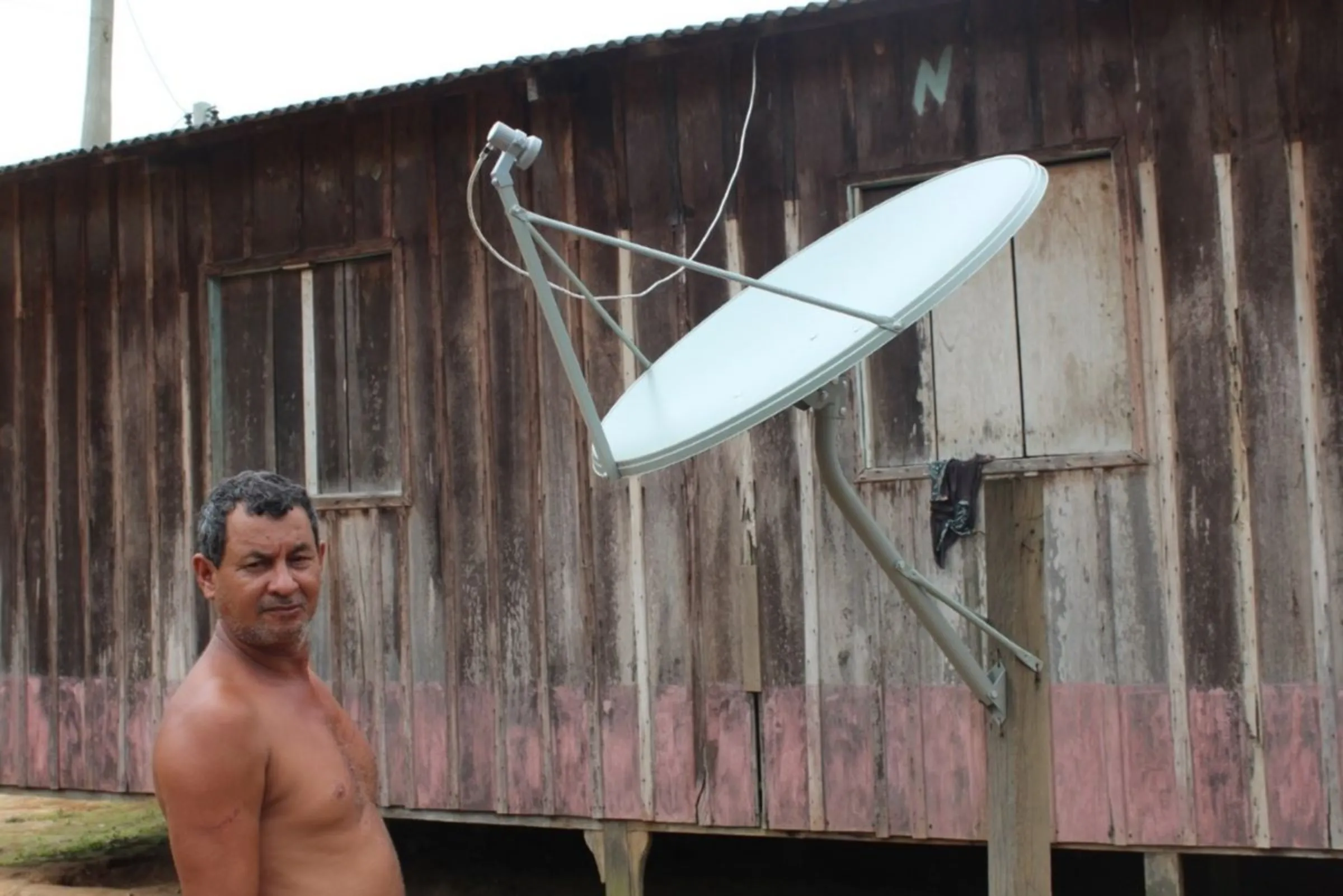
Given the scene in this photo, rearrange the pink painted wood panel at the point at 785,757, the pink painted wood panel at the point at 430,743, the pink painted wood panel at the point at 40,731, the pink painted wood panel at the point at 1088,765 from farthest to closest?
the pink painted wood panel at the point at 40,731
the pink painted wood panel at the point at 430,743
the pink painted wood panel at the point at 785,757
the pink painted wood panel at the point at 1088,765

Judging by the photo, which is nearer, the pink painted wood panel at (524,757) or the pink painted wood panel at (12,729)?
the pink painted wood panel at (524,757)

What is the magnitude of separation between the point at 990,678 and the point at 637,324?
142 inches

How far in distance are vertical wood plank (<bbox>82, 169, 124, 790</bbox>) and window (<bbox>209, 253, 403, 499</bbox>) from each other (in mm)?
773

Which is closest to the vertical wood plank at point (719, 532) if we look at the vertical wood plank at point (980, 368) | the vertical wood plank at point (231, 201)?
the vertical wood plank at point (980, 368)

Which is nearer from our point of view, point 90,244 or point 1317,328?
point 1317,328

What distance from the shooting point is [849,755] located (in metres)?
6.59

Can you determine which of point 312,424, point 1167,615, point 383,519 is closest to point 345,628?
point 383,519

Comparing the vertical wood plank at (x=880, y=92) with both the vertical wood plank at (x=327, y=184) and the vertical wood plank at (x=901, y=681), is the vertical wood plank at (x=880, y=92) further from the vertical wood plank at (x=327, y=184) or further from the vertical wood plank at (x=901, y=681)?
the vertical wood plank at (x=327, y=184)

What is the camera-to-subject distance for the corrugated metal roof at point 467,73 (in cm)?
631

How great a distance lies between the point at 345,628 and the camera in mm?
7773

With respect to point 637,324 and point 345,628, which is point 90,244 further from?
point 637,324

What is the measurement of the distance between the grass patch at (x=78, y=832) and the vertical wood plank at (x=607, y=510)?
4180 mm

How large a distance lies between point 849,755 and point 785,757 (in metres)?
0.31

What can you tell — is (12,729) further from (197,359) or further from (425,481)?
(425,481)
